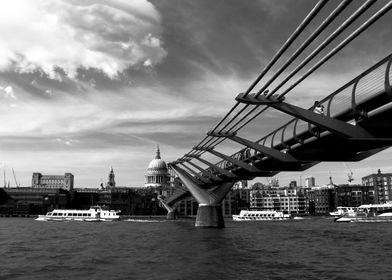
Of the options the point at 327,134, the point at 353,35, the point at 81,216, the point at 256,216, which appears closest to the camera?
the point at 353,35

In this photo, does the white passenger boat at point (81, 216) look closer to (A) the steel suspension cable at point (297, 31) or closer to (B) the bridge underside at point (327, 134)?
(B) the bridge underside at point (327, 134)

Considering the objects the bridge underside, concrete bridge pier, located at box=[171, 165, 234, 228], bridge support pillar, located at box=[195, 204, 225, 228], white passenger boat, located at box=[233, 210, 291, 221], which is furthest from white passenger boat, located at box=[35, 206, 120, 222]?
the bridge underside

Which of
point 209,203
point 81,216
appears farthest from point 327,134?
point 81,216

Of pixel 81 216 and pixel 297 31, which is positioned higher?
pixel 297 31

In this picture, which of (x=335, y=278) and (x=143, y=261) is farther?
(x=143, y=261)

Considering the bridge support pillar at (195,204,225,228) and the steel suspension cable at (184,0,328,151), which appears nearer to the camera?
the steel suspension cable at (184,0,328,151)

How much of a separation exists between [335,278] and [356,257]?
10.9m

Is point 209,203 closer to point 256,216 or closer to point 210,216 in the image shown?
point 210,216

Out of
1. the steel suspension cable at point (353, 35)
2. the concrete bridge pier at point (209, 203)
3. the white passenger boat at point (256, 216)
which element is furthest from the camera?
the white passenger boat at point (256, 216)

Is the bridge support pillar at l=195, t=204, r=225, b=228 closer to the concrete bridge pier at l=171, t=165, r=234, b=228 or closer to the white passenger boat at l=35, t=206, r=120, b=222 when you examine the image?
the concrete bridge pier at l=171, t=165, r=234, b=228

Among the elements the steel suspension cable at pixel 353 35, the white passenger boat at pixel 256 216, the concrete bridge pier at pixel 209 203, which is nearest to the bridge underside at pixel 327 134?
the steel suspension cable at pixel 353 35

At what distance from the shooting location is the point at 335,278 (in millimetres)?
24828

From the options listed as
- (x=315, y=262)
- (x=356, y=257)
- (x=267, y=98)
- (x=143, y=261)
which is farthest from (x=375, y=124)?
(x=143, y=261)

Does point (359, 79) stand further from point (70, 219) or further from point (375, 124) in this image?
point (70, 219)
